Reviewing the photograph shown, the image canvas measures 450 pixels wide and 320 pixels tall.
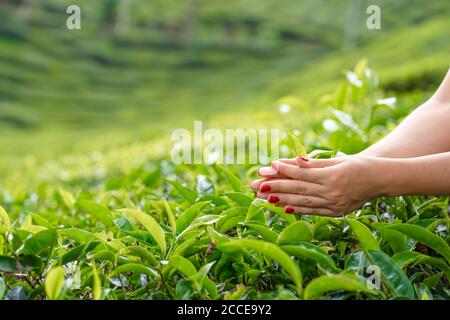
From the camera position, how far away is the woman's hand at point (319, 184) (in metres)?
1.08

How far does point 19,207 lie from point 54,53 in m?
18.4

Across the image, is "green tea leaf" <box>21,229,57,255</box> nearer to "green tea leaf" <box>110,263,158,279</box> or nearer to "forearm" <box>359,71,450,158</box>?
"green tea leaf" <box>110,263,158,279</box>

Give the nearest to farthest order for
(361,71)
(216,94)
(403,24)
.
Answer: (361,71) < (216,94) < (403,24)

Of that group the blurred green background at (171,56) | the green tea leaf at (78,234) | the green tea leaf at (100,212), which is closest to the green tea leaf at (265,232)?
the green tea leaf at (78,234)

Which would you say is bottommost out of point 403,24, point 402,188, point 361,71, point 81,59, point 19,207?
point 19,207

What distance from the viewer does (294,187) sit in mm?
1087

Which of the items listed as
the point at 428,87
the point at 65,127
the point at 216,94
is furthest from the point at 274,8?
the point at 428,87

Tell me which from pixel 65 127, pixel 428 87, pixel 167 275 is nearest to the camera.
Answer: pixel 167 275

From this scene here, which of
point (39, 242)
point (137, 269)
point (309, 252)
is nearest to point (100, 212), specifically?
point (39, 242)

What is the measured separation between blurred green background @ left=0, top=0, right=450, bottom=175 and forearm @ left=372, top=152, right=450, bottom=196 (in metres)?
10.8

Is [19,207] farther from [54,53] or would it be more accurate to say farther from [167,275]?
[54,53]

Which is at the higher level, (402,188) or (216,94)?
(216,94)

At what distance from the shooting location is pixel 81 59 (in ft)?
65.7

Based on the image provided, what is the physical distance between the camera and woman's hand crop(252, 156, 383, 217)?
3.55 ft
